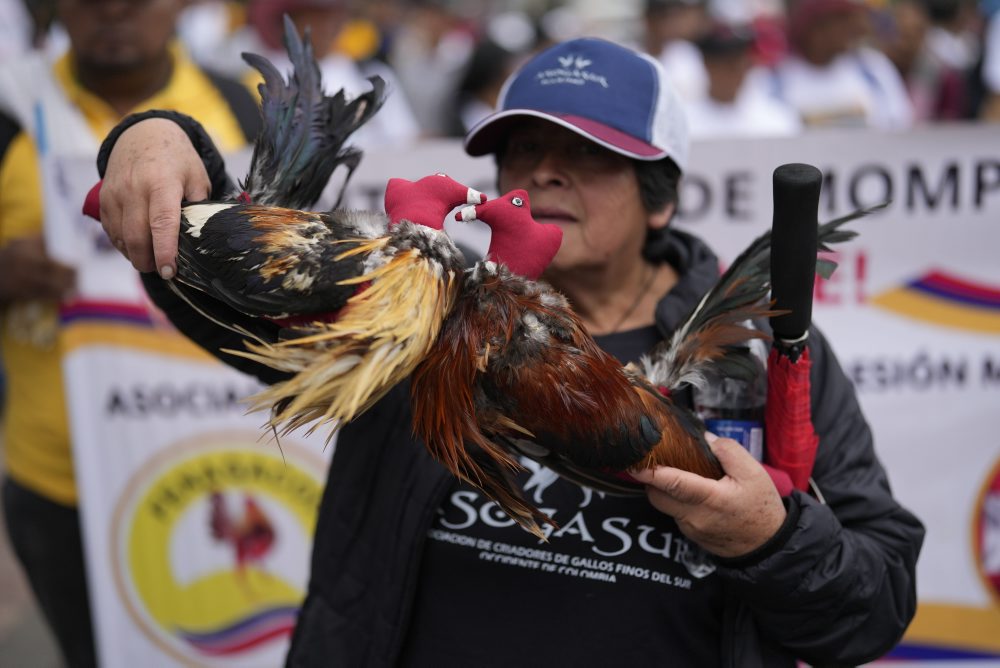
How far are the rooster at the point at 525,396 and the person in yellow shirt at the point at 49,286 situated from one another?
232 centimetres

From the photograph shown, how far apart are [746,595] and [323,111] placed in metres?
1.24

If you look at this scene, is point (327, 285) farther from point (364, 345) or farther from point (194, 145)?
point (194, 145)

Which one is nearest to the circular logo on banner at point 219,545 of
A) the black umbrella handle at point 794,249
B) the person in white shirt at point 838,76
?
the black umbrella handle at point 794,249

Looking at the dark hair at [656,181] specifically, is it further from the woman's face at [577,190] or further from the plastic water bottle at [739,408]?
the plastic water bottle at [739,408]

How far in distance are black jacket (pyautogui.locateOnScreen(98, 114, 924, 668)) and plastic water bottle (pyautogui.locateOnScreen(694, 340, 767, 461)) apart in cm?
14

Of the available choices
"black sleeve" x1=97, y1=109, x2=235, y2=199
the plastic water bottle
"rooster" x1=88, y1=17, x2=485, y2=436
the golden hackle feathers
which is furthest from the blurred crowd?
the golden hackle feathers

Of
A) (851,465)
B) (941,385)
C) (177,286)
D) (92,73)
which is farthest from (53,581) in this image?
(941,385)

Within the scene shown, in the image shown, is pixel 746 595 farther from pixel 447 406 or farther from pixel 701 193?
pixel 701 193

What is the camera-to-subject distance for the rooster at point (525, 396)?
1546 millimetres

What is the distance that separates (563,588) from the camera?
6.36 feet

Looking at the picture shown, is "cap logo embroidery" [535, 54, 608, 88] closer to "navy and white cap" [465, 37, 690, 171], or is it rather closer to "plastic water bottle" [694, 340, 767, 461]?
"navy and white cap" [465, 37, 690, 171]

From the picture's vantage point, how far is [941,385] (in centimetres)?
369

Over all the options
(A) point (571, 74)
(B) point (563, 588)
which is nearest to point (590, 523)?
(B) point (563, 588)

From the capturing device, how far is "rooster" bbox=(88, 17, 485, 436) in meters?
1.38
